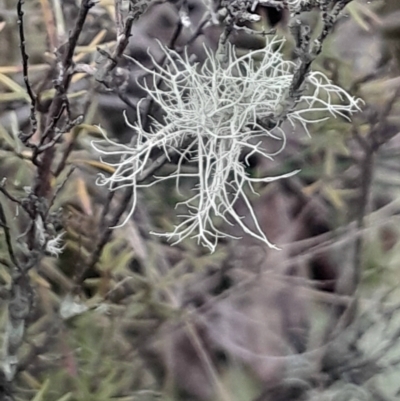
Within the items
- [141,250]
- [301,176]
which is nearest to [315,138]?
[301,176]

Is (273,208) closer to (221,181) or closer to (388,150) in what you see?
(388,150)

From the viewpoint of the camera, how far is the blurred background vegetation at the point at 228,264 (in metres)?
0.41

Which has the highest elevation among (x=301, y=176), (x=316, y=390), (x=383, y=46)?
(x=383, y=46)

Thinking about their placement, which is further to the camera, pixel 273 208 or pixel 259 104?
pixel 273 208

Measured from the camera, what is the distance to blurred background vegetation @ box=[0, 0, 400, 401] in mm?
413

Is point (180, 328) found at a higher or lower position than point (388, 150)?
lower

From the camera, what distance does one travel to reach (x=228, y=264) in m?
0.47

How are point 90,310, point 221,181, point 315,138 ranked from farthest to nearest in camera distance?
1. point 315,138
2. point 90,310
3. point 221,181

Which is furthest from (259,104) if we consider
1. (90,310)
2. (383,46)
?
(383,46)

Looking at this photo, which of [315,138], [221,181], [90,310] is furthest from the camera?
[315,138]

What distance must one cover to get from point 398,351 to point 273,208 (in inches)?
6.4

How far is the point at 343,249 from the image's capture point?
1.66 feet

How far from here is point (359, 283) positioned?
48 centimetres

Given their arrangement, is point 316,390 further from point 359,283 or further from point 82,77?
point 82,77
